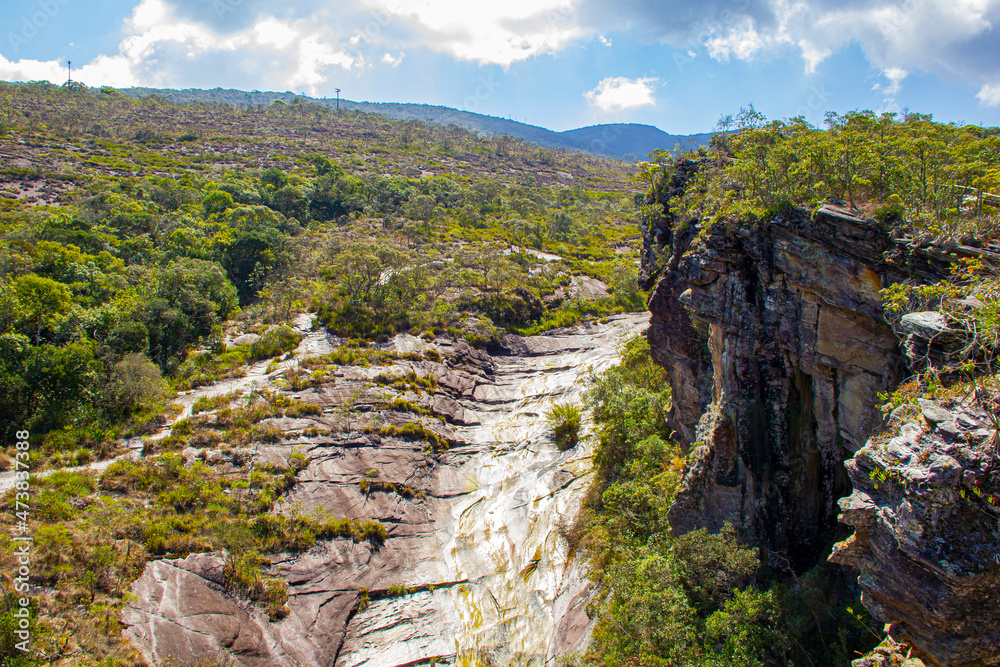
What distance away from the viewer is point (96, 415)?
31.0m

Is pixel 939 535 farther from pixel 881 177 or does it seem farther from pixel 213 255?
pixel 213 255

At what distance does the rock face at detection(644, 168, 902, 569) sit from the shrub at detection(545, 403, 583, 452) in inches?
566

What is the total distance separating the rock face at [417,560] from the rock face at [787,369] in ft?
31.7

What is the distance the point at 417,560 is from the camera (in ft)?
93.9

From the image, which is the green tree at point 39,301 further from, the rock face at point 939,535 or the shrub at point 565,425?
the rock face at point 939,535

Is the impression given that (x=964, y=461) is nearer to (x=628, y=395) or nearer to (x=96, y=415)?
(x=628, y=395)

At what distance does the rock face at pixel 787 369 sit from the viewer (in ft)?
53.9

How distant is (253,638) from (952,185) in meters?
31.7

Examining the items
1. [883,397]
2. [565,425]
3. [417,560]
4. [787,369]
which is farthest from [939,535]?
[565,425]

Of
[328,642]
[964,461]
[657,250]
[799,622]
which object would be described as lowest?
[328,642]

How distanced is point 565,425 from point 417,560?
51.8 feet

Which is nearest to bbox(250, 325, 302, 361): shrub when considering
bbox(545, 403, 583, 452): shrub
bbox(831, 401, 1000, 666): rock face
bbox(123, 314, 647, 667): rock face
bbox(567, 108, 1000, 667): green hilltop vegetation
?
bbox(123, 314, 647, 667): rock face

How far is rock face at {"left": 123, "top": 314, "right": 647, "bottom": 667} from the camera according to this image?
2194 centimetres

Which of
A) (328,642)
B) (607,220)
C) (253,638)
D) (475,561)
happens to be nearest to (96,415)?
(253,638)
